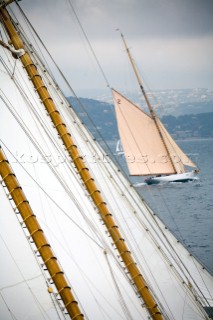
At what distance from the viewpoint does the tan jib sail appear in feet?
215

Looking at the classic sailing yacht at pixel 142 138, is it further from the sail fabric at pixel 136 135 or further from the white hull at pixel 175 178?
the white hull at pixel 175 178

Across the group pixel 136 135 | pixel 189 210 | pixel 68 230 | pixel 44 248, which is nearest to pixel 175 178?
pixel 189 210

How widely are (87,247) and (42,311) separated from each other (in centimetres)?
336

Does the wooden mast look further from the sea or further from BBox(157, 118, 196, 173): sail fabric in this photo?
BBox(157, 118, 196, 173): sail fabric

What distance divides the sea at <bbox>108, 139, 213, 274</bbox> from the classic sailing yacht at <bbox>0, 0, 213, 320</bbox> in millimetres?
15943

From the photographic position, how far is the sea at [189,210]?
154 ft

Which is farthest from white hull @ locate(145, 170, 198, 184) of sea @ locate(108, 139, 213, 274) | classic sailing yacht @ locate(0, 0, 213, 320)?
classic sailing yacht @ locate(0, 0, 213, 320)

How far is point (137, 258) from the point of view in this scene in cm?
1588

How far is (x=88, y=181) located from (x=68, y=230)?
1699 millimetres

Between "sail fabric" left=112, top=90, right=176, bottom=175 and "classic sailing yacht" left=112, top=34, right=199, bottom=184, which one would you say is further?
"classic sailing yacht" left=112, top=34, right=199, bottom=184

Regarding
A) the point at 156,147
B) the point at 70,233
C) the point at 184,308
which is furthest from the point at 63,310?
the point at 156,147

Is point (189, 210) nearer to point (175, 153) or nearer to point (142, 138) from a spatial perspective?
point (175, 153)

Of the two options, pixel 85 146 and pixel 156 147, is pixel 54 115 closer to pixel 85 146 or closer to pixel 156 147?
pixel 85 146

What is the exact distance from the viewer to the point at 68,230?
14180mm
